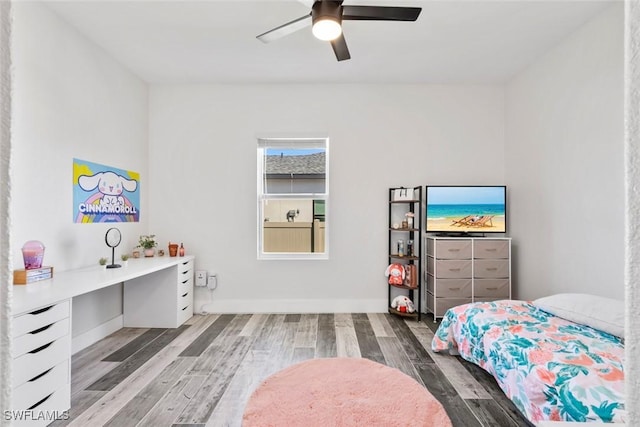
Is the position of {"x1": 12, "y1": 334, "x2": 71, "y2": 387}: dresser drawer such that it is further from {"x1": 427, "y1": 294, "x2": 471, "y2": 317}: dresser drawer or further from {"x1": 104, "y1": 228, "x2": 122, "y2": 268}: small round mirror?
{"x1": 427, "y1": 294, "x2": 471, "y2": 317}: dresser drawer

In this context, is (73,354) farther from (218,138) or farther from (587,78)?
(587,78)

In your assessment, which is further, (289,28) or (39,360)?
(289,28)

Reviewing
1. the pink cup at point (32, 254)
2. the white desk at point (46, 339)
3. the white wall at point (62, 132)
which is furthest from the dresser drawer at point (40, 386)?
the white wall at point (62, 132)

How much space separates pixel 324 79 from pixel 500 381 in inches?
132

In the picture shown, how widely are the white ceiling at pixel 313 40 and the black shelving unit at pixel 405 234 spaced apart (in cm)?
139

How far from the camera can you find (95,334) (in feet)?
9.77

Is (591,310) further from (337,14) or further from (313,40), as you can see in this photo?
(313,40)

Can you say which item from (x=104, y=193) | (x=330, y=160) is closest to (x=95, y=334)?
(x=104, y=193)

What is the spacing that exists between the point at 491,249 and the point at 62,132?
165 inches

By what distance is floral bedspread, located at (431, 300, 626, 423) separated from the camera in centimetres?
150

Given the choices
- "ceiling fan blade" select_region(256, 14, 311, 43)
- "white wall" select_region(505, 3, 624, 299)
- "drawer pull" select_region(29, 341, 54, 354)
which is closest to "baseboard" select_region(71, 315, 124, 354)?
"drawer pull" select_region(29, 341, 54, 354)

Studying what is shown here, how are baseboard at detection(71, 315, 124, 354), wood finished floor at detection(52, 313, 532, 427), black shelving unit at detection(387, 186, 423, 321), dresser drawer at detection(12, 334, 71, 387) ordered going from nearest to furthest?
dresser drawer at detection(12, 334, 71, 387) < wood finished floor at detection(52, 313, 532, 427) < baseboard at detection(71, 315, 124, 354) < black shelving unit at detection(387, 186, 423, 321)

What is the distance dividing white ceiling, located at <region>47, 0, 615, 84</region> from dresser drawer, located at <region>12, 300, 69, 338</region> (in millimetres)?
2256

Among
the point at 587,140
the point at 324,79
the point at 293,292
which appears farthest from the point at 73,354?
the point at 587,140
